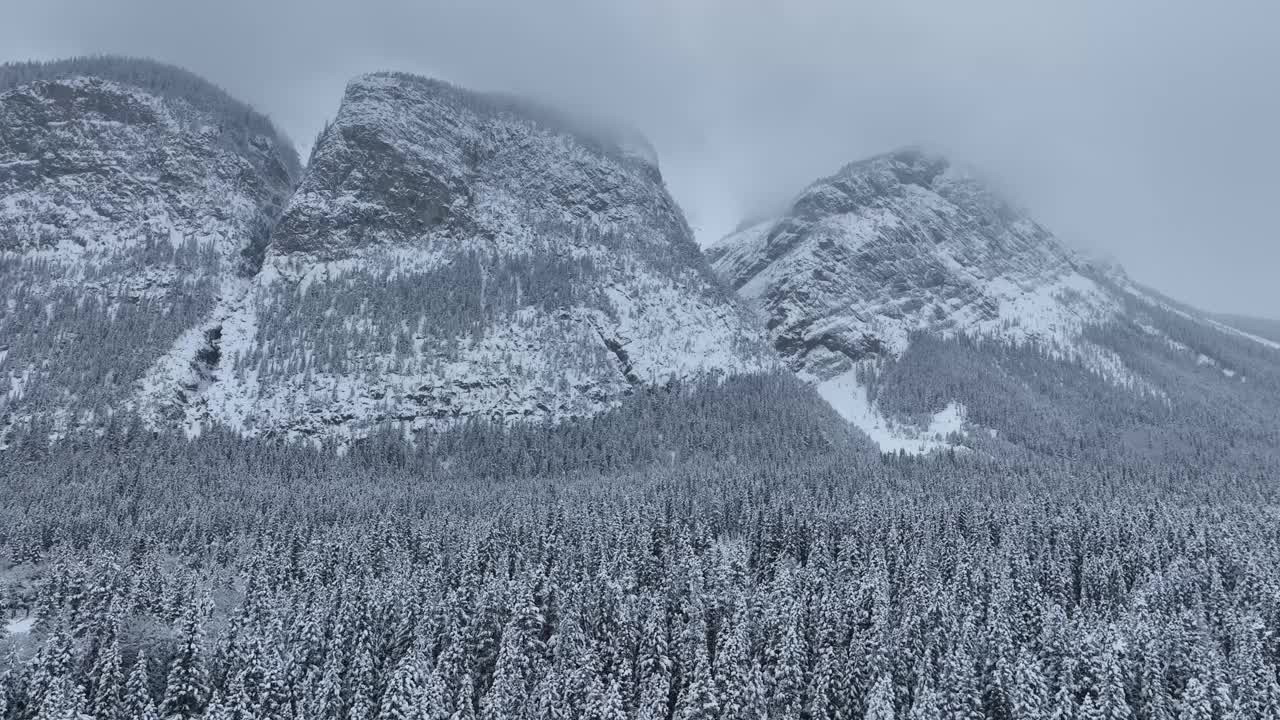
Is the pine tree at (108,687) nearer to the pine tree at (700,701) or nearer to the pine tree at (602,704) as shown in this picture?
the pine tree at (602,704)

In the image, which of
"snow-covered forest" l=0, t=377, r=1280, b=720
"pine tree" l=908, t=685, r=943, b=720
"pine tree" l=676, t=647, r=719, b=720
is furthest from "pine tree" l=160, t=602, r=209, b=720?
"pine tree" l=908, t=685, r=943, b=720

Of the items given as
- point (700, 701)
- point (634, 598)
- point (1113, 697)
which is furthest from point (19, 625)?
point (1113, 697)

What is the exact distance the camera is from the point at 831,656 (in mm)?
68750

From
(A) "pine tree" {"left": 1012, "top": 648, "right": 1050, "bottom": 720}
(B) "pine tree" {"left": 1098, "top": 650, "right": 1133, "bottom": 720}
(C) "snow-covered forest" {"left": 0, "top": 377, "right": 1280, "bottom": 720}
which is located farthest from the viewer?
(C) "snow-covered forest" {"left": 0, "top": 377, "right": 1280, "bottom": 720}

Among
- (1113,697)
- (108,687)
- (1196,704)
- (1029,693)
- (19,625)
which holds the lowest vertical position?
(19,625)

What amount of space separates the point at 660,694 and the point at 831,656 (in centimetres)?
1667

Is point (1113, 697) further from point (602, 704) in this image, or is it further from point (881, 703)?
point (602, 704)

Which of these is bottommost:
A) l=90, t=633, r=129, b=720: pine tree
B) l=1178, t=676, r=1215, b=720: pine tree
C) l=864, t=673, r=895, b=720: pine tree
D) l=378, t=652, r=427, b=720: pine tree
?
l=90, t=633, r=129, b=720: pine tree

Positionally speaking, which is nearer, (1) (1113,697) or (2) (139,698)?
(1) (1113,697)

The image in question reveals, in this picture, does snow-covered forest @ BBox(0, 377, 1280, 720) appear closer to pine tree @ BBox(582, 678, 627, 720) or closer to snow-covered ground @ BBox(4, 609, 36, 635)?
pine tree @ BBox(582, 678, 627, 720)

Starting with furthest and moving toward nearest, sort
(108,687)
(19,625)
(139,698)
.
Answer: (19,625) → (108,687) → (139,698)

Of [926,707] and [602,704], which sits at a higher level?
[926,707]

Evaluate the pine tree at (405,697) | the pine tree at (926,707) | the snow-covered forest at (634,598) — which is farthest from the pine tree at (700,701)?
the pine tree at (405,697)

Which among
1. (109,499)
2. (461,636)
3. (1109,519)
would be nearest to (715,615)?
(461,636)
